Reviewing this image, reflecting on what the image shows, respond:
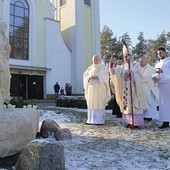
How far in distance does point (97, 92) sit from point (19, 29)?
72.3 ft

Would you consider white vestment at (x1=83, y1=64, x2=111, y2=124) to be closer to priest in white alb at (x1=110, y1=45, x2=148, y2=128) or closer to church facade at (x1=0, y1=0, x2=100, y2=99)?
priest in white alb at (x1=110, y1=45, x2=148, y2=128)

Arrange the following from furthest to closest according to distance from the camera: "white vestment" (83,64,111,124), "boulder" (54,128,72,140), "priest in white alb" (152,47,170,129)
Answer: "white vestment" (83,64,111,124), "priest in white alb" (152,47,170,129), "boulder" (54,128,72,140)

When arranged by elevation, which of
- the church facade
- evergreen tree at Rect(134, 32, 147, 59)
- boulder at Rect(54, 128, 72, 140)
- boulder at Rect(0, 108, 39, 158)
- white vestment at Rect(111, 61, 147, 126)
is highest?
evergreen tree at Rect(134, 32, 147, 59)

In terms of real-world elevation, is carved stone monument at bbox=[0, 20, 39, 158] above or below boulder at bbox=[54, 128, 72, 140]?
above

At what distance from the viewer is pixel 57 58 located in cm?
3272

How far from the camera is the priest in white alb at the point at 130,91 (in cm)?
849

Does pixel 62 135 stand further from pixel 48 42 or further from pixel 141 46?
pixel 141 46

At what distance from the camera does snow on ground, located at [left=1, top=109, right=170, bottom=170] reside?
16.1 ft

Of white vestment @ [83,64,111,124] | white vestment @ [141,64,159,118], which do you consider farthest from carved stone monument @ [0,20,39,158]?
white vestment @ [141,64,159,118]

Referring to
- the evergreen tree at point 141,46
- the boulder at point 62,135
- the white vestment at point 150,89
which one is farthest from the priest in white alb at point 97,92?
the evergreen tree at point 141,46

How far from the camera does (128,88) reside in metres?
8.67

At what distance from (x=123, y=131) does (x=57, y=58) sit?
83.1ft

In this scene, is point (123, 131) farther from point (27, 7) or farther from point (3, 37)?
point (27, 7)

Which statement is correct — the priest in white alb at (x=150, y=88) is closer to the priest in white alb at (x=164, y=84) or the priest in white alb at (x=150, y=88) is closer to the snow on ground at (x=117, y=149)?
the priest in white alb at (x=164, y=84)
